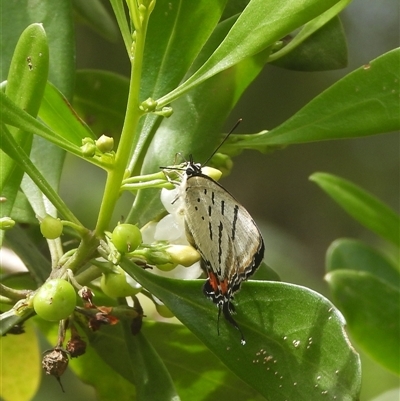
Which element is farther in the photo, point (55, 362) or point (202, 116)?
point (202, 116)

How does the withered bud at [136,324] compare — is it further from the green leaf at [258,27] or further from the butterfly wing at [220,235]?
the green leaf at [258,27]

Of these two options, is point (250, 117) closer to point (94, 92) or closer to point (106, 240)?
point (94, 92)

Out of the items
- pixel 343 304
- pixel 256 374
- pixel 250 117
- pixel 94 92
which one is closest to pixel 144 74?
pixel 94 92

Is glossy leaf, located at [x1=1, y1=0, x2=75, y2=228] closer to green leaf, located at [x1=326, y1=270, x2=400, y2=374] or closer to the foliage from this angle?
the foliage

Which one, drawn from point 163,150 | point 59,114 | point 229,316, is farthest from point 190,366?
point 59,114

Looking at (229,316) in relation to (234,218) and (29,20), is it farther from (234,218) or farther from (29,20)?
(29,20)

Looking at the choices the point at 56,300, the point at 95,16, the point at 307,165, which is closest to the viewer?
the point at 56,300

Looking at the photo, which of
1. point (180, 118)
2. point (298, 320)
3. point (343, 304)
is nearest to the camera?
point (298, 320)
